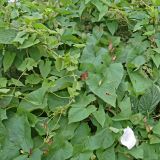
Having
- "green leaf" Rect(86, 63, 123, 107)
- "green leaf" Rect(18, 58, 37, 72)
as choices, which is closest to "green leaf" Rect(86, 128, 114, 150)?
"green leaf" Rect(86, 63, 123, 107)

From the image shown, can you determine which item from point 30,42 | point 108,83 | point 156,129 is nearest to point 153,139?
point 156,129

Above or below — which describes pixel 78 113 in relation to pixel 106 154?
above

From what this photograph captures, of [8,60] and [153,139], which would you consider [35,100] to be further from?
[153,139]

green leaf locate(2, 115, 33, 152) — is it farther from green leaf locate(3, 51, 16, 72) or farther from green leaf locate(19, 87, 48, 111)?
green leaf locate(3, 51, 16, 72)

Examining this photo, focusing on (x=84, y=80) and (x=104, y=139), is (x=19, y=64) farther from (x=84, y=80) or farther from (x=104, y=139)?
(x=104, y=139)

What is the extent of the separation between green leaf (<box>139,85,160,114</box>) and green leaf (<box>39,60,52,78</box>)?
0.37m

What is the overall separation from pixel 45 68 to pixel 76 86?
162 millimetres

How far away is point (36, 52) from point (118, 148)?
484 millimetres

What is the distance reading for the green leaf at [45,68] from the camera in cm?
150

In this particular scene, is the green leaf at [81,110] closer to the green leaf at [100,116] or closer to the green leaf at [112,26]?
the green leaf at [100,116]

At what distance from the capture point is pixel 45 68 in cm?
151

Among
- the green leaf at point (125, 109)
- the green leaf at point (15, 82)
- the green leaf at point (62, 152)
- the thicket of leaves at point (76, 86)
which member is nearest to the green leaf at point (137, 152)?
the thicket of leaves at point (76, 86)

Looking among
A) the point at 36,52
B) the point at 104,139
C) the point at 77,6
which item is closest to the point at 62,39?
the point at 36,52

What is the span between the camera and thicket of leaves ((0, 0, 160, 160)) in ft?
4.45
